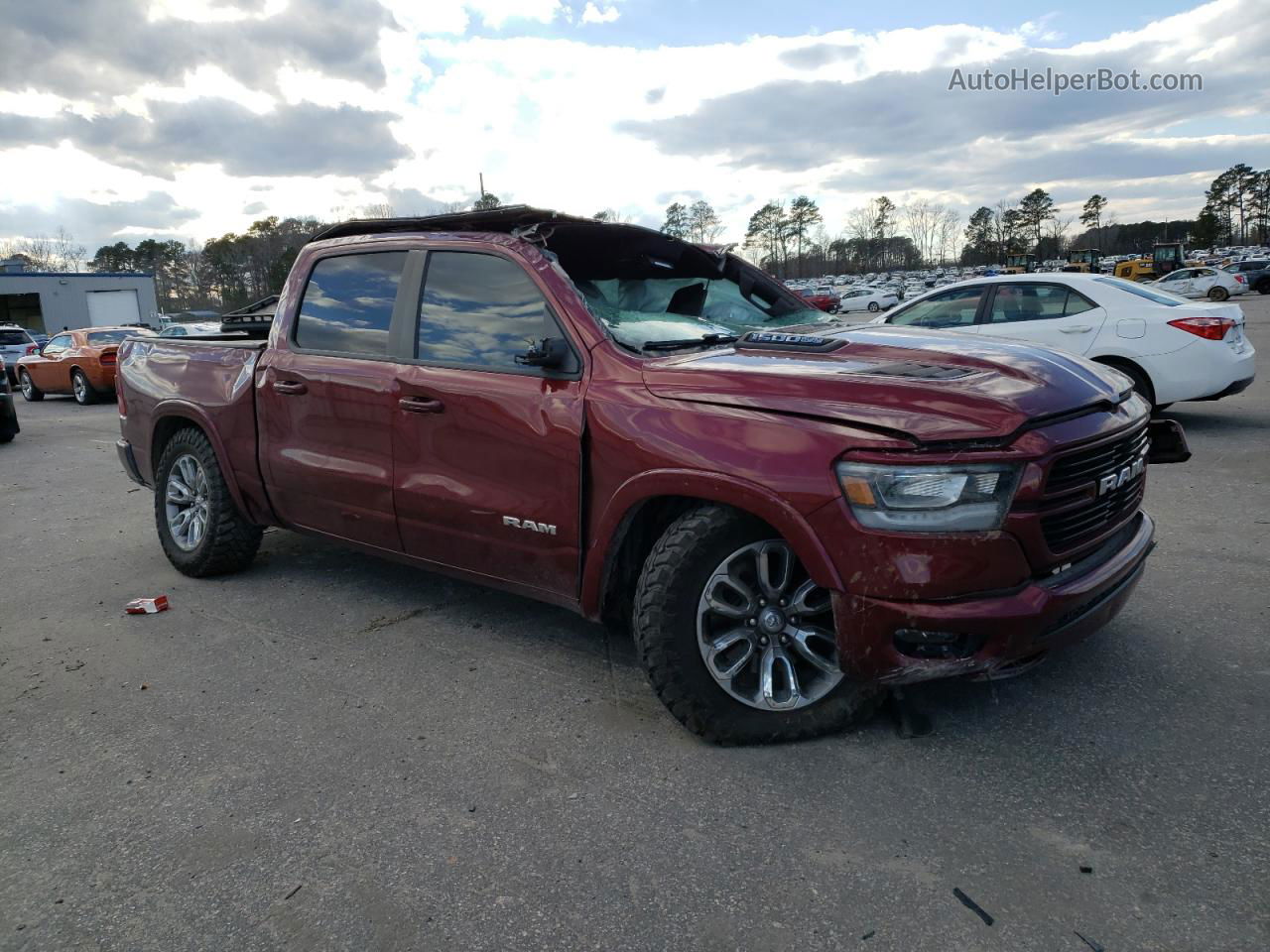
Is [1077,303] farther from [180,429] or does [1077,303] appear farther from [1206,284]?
[1206,284]

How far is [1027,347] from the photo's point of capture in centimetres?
343

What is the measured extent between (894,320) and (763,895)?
24.9 feet

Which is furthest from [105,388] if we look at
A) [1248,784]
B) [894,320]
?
[1248,784]

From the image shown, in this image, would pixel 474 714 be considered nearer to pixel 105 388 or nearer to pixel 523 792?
pixel 523 792

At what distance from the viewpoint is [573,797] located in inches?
111

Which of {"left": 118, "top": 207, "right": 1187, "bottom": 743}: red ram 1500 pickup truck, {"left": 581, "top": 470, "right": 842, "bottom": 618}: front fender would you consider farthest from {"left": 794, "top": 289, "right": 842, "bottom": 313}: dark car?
{"left": 581, "top": 470, "right": 842, "bottom": 618}: front fender

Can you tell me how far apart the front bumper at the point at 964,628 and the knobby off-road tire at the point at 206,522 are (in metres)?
3.66

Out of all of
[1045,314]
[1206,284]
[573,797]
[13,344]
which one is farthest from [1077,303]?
[1206,284]

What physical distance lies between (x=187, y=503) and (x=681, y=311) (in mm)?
3171

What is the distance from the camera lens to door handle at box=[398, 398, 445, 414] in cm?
373

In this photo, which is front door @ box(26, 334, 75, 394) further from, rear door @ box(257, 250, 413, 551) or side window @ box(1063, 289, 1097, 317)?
side window @ box(1063, 289, 1097, 317)

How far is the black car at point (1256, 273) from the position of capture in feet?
142

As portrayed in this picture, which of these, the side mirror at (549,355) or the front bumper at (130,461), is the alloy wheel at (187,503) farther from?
the side mirror at (549,355)

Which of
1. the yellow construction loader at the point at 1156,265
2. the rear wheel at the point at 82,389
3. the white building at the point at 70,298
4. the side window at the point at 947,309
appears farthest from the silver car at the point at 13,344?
the yellow construction loader at the point at 1156,265
